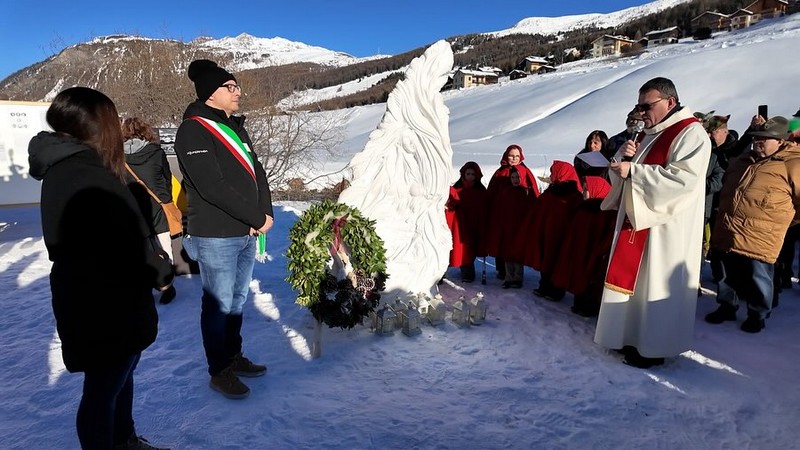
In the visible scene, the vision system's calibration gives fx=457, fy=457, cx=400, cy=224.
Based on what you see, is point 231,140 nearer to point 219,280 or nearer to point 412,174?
point 219,280

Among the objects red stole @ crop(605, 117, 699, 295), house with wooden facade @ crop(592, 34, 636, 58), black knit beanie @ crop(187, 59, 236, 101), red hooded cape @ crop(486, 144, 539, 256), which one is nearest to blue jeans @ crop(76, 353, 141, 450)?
black knit beanie @ crop(187, 59, 236, 101)

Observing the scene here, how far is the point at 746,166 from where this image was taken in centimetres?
438

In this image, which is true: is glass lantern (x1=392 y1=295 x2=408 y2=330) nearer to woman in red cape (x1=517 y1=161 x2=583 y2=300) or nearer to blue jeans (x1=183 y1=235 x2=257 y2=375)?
blue jeans (x1=183 y1=235 x2=257 y2=375)

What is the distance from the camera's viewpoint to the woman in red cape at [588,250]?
175 inches

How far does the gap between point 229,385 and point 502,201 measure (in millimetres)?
3702

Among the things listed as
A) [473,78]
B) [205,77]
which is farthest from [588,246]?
[473,78]

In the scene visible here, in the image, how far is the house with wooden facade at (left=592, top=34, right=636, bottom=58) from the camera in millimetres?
53750

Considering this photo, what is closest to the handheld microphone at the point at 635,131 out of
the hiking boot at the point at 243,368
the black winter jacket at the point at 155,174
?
the hiking boot at the point at 243,368

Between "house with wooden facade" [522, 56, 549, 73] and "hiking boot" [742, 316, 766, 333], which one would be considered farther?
"house with wooden facade" [522, 56, 549, 73]

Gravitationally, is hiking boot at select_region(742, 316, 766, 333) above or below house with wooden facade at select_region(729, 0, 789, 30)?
below

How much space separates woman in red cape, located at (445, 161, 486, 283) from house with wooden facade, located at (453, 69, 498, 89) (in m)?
55.8

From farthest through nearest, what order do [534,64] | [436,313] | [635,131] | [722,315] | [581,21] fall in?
1. [581,21]
2. [534,64]
3. [722,315]
4. [436,313]
5. [635,131]

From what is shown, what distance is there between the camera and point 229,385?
9.81 feet

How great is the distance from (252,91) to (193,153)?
1183 cm
